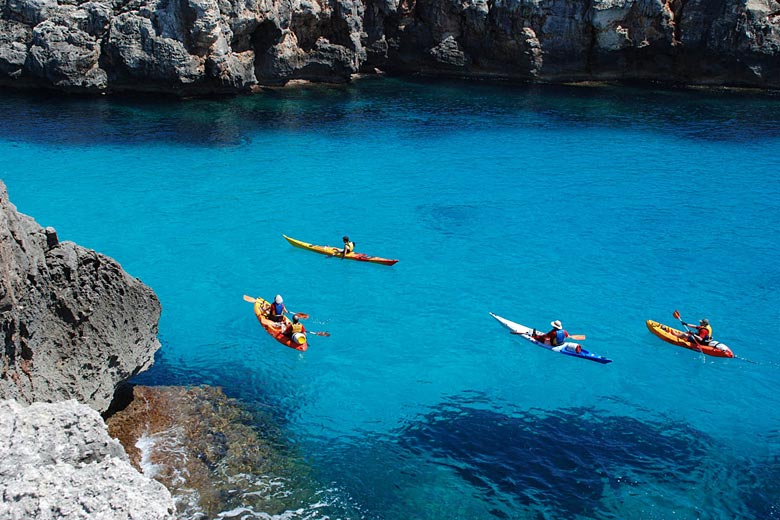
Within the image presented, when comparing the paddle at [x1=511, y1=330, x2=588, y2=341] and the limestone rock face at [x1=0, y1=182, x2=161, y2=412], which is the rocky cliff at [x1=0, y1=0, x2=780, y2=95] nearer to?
the paddle at [x1=511, y1=330, x2=588, y2=341]

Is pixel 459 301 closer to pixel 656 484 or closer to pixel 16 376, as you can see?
pixel 656 484

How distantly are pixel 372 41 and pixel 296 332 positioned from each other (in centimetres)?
3987

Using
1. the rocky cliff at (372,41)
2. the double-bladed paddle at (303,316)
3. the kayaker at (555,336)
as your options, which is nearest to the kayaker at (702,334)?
the kayaker at (555,336)

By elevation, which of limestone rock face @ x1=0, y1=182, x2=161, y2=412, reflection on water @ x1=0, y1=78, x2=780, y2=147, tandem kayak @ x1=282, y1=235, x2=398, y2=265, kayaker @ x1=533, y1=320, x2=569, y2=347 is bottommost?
kayaker @ x1=533, y1=320, x2=569, y2=347

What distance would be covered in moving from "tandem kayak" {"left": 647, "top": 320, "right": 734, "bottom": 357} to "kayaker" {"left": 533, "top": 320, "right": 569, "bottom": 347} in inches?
124

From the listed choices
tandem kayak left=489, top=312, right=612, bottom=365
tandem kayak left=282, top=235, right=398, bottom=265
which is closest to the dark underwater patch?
tandem kayak left=489, top=312, right=612, bottom=365

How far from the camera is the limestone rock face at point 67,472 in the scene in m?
7.88

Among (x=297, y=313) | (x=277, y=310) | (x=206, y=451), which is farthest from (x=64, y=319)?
(x=297, y=313)

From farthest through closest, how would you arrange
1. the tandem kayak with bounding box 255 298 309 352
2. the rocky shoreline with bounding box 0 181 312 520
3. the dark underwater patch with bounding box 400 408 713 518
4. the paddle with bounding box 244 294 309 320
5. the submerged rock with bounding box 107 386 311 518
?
the paddle with bounding box 244 294 309 320 → the tandem kayak with bounding box 255 298 309 352 → the dark underwater patch with bounding box 400 408 713 518 → the submerged rock with bounding box 107 386 311 518 → the rocky shoreline with bounding box 0 181 312 520

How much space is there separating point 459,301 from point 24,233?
48.6ft

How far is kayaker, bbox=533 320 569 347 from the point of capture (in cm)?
2173

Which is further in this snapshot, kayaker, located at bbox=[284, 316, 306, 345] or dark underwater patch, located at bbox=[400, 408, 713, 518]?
kayaker, located at bbox=[284, 316, 306, 345]

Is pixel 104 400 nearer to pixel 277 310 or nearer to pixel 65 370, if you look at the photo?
pixel 65 370

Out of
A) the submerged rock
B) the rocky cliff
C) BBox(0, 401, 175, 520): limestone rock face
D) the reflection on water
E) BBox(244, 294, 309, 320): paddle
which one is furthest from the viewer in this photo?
the rocky cliff
